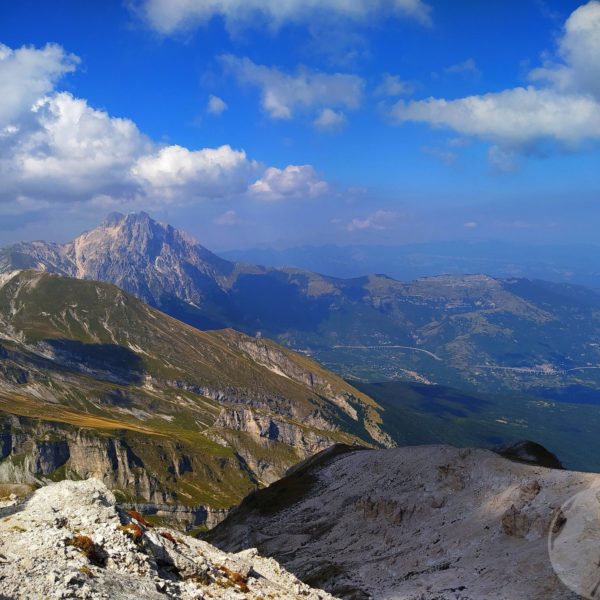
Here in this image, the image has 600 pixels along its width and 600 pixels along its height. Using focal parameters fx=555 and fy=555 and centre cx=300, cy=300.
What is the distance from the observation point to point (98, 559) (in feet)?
110

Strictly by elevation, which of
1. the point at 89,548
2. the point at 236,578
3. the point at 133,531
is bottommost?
the point at 236,578

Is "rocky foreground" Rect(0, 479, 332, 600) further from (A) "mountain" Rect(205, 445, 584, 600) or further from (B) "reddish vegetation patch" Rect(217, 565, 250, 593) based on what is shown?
(A) "mountain" Rect(205, 445, 584, 600)

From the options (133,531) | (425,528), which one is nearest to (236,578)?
(133,531)

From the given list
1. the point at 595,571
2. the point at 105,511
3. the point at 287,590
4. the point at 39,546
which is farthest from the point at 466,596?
the point at 39,546

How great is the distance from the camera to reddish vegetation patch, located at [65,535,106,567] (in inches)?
1304

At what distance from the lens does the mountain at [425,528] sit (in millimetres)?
60406

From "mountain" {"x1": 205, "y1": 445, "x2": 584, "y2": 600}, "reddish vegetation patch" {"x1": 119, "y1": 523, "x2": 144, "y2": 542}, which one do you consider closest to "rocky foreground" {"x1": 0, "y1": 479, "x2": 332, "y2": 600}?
"reddish vegetation patch" {"x1": 119, "y1": 523, "x2": 144, "y2": 542}

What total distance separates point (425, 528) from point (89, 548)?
6022 centimetres

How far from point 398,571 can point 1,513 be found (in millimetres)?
50335

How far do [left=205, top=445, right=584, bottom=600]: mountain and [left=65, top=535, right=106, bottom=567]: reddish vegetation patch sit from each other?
39.8 meters

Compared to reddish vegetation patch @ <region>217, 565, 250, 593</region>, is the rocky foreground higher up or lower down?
higher up

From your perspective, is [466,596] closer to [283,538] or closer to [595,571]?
[595,571]

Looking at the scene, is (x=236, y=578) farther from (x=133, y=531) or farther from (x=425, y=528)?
(x=425, y=528)

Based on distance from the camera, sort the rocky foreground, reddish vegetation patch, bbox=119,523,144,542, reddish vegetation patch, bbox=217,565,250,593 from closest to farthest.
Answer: the rocky foreground
reddish vegetation patch, bbox=119,523,144,542
reddish vegetation patch, bbox=217,565,250,593
